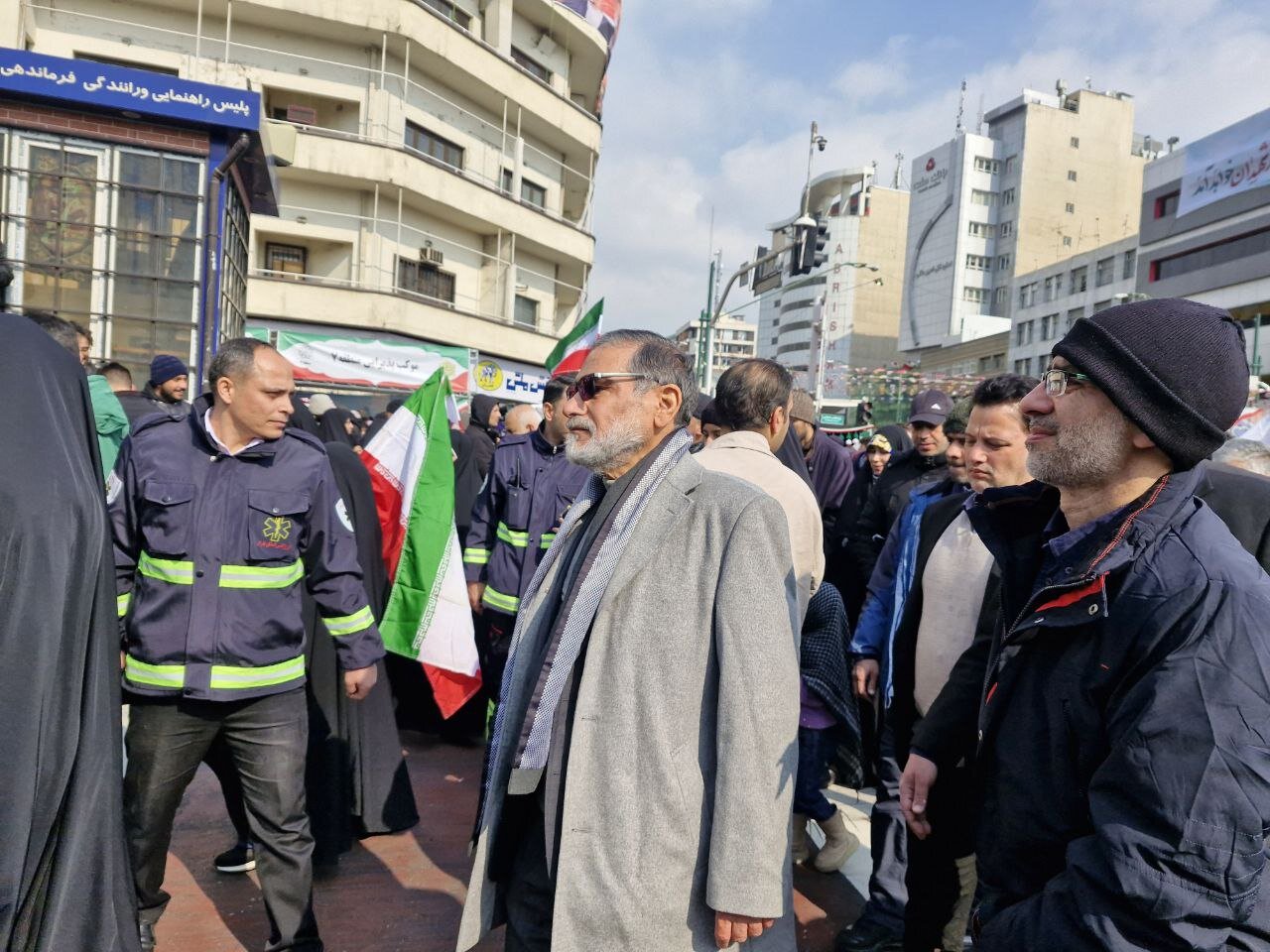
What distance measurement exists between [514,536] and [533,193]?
26.6m

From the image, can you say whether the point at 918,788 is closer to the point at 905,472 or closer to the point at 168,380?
the point at 905,472

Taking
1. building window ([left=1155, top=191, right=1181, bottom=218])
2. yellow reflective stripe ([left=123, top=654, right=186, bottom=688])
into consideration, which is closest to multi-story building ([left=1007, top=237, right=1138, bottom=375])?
building window ([left=1155, top=191, right=1181, bottom=218])

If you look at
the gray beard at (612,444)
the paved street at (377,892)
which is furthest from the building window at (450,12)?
the gray beard at (612,444)

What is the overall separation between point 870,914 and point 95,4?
25720 millimetres

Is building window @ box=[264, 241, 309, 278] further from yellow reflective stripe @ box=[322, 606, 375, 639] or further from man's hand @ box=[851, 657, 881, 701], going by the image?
man's hand @ box=[851, 657, 881, 701]

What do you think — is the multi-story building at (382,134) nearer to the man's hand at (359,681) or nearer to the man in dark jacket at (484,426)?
the man in dark jacket at (484,426)

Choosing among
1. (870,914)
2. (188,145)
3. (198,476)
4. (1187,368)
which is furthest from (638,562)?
(188,145)

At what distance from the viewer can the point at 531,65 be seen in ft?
95.7

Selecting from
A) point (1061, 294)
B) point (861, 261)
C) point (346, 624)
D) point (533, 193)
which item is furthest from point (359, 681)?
point (861, 261)

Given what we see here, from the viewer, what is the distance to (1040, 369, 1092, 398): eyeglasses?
5.84ft

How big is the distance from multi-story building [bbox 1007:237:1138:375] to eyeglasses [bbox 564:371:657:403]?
6380cm

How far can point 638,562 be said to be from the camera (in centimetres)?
216

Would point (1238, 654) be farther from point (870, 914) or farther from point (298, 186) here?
point (298, 186)

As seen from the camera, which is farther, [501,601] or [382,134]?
[382,134]
